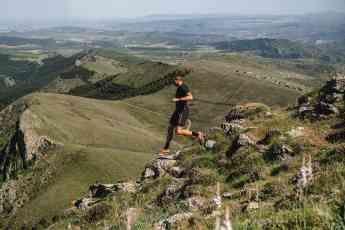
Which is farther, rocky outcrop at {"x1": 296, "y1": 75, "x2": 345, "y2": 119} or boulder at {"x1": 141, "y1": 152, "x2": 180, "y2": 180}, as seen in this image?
boulder at {"x1": 141, "y1": 152, "x2": 180, "y2": 180}

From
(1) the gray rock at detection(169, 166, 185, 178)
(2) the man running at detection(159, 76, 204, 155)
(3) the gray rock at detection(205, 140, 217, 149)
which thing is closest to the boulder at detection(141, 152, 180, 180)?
(1) the gray rock at detection(169, 166, 185, 178)

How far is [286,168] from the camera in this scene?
Answer: 2008 cm

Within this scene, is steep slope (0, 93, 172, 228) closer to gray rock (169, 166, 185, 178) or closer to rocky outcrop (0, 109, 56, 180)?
rocky outcrop (0, 109, 56, 180)

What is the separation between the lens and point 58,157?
122m

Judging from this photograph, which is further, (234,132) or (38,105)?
(38,105)

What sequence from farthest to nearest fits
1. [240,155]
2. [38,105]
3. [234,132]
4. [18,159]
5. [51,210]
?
1. [38,105]
2. [18,159]
3. [51,210]
4. [234,132]
5. [240,155]

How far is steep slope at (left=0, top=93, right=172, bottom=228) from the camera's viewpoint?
101 meters

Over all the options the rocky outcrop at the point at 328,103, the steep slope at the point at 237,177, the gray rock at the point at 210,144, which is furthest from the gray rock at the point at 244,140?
the rocky outcrop at the point at 328,103

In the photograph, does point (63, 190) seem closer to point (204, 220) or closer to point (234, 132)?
point (234, 132)

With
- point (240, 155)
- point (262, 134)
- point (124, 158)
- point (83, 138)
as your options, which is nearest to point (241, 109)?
point (262, 134)

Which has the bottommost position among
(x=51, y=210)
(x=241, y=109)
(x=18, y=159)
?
(x=18, y=159)

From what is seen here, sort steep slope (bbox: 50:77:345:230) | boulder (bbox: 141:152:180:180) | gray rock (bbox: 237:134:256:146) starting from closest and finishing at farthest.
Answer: steep slope (bbox: 50:77:345:230)
gray rock (bbox: 237:134:256:146)
boulder (bbox: 141:152:180:180)

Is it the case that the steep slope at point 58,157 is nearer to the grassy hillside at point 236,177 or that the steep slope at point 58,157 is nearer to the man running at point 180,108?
the grassy hillside at point 236,177

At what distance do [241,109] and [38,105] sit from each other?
155 meters
